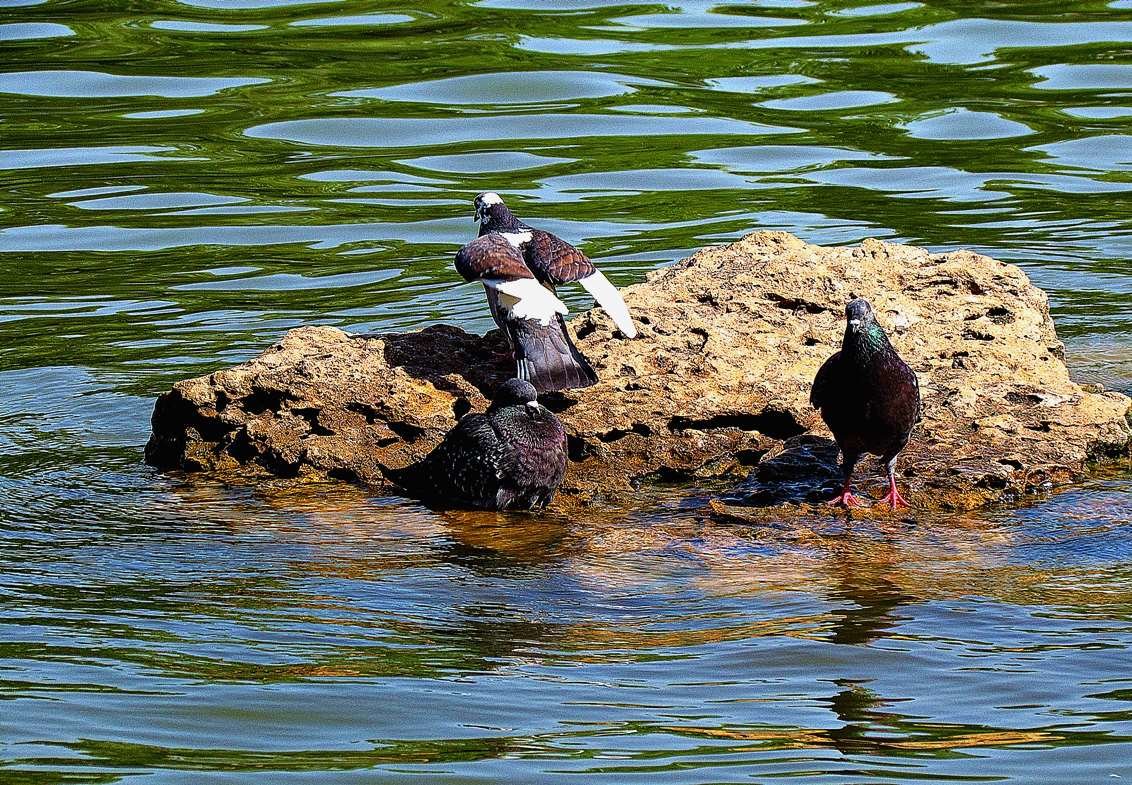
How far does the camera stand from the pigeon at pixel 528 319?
7422 millimetres

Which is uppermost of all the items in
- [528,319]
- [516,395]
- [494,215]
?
[494,215]

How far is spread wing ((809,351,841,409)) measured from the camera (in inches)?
269

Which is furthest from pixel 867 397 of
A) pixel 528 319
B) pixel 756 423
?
pixel 528 319

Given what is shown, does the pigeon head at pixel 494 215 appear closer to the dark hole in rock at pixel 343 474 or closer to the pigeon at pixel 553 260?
the pigeon at pixel 553 260

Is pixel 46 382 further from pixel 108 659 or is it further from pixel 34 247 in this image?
pixel 108 659

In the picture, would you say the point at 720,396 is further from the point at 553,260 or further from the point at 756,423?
the point at 553,260

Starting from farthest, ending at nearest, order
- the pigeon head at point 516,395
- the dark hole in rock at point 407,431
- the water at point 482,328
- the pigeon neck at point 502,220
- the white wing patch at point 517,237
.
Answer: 1. the pigeon neck at point 502,220
2. the white wing patch at point 517,237
3. the dark hole in rock at point 407,431
4. the pigeon head at point 516,395
5. the water at point 482,328

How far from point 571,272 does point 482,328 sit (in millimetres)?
2293

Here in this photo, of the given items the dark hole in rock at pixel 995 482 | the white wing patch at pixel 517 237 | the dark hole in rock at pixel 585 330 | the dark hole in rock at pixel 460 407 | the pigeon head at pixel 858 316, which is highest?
the white wing patch at pixel 517 237

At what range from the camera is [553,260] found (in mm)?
8242

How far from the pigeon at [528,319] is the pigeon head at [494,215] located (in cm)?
88

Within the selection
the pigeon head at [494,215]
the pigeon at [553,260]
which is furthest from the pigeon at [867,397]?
the pigeon head at [494,215]

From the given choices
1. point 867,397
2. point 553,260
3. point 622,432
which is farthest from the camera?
point 553,260

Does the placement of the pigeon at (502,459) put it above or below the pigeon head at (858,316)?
below
